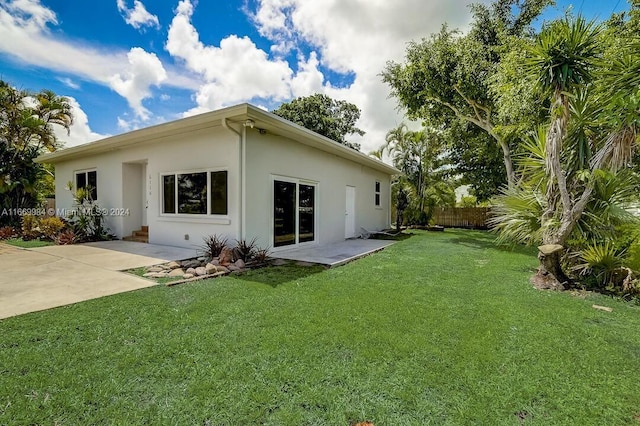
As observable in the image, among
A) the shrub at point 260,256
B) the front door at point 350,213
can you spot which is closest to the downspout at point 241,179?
the shrub at point 260,256

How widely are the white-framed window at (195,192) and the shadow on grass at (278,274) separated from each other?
223 centimetres

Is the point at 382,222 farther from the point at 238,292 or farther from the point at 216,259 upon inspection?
the point at 238,292

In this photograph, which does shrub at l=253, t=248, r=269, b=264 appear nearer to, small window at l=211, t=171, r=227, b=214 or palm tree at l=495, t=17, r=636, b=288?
small window at l=211, t=171, r=227, b=214

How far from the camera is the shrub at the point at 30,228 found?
10.9 m

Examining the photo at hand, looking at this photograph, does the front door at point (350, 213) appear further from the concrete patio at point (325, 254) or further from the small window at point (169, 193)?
the small window at point (169, 193)

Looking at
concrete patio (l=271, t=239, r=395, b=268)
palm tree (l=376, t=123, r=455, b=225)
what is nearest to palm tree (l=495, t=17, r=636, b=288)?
concrete patio (l=271, t=239, r=395, b=268)

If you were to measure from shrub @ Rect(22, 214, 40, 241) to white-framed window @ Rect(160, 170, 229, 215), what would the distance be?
5725mm

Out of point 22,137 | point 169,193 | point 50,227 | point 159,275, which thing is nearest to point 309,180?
point 169,193

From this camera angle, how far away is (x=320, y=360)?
9.21 feet

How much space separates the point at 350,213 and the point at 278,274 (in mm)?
7374

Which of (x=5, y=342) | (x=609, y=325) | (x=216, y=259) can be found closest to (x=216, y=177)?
(x=216, y=259)

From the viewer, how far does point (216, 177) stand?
7965 mm

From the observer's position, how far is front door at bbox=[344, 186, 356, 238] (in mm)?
12750

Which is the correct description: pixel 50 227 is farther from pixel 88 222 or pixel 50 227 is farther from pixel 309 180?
pixel 309 180
